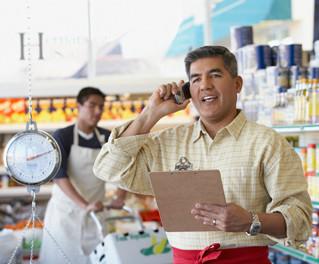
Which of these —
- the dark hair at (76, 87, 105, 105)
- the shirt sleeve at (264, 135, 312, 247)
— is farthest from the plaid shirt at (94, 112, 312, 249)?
the dark hair at (76, 87, 105, 105)

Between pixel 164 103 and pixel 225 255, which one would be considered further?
pixel 164 103

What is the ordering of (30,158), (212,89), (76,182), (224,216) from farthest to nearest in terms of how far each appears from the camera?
(76,182) → (30,158) → (212,89) → (224,216)

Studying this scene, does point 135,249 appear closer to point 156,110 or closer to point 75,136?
point 156,110

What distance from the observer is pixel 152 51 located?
6117mm

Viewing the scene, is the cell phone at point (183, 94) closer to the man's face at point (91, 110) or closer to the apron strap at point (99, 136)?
the man's face at point (91, 110)

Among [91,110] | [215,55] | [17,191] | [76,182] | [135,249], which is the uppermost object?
[215,55]

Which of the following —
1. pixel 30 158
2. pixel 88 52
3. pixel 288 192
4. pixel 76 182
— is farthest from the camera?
pixel 88 52

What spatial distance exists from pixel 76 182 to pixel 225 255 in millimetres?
2631

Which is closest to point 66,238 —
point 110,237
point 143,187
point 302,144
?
point 110,237

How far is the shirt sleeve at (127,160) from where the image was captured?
2.40m

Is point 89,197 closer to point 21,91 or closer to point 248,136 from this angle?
point 21,91

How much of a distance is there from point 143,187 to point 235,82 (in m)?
0.56

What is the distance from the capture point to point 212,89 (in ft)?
7.73

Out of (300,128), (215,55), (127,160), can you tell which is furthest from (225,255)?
(300,128)
